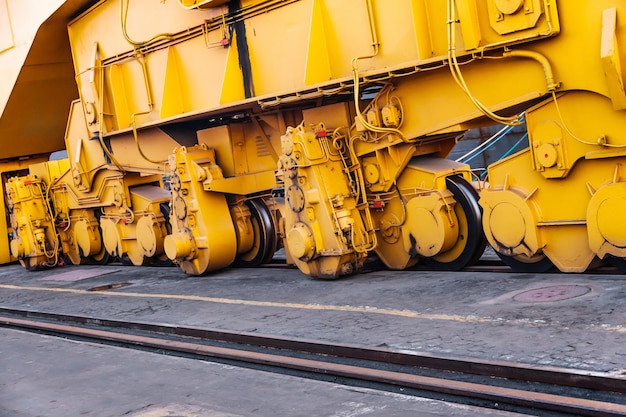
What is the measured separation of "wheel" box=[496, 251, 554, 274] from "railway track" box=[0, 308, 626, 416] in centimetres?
232

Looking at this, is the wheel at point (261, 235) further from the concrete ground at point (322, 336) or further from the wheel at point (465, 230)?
the wheel at point (465, 230)

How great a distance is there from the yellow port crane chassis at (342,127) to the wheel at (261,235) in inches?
1.0

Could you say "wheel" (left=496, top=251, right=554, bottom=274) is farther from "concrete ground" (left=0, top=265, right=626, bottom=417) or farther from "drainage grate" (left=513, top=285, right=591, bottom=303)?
"drainage grate" (left=513, top=285, right=591, bottom=303)

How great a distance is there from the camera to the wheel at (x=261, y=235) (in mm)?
10977

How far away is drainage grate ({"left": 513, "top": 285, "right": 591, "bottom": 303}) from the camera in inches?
248

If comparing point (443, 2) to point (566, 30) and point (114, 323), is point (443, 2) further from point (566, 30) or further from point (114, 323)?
point (114, 323)

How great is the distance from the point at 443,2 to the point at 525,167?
5.33 feet

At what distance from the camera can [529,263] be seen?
24.8ft

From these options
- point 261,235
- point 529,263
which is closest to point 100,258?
point 261,235

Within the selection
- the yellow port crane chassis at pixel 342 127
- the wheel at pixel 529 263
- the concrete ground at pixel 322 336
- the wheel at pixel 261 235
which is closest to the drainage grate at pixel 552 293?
the concrete ground at pixel 322 336

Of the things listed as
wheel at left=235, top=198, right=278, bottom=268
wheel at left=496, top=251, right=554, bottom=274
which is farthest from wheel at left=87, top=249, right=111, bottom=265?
wheel at left=496, top=251, right=554, bottom=274

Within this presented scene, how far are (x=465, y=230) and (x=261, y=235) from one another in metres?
3.44

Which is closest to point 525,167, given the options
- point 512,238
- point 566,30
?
point 512,238

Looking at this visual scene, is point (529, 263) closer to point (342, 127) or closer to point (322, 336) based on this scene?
point (322, 336)
